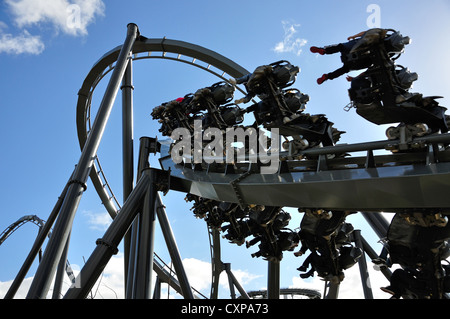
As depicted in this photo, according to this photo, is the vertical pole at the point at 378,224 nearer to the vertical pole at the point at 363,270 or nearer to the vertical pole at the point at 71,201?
the vertical pole at the point at 363,270

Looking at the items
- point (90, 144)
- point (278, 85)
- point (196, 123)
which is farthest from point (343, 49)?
point (90, 144)

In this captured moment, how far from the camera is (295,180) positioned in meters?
3.92

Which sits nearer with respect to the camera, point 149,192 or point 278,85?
point 278,85

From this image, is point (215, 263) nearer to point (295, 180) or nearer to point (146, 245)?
point (146, 245)

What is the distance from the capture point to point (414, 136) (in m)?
3.42

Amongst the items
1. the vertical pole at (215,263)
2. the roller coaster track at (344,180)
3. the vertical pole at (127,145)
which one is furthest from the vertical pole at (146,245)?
the vertical pole at (215,263)

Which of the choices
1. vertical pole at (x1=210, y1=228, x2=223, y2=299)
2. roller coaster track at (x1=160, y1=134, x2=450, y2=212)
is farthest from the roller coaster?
vertical pole at (x1=210, y1=228, x2=223, y2=299)

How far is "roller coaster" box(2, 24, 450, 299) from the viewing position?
346 centimetres

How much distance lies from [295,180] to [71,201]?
274cm

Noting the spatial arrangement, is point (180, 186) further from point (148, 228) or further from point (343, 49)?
point (343, 49)

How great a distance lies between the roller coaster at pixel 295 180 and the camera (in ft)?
11.3

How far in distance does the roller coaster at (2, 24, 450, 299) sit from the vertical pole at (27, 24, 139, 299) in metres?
0.02

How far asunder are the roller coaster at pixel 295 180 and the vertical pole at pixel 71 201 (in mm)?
16

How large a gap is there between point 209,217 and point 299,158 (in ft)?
10.5
